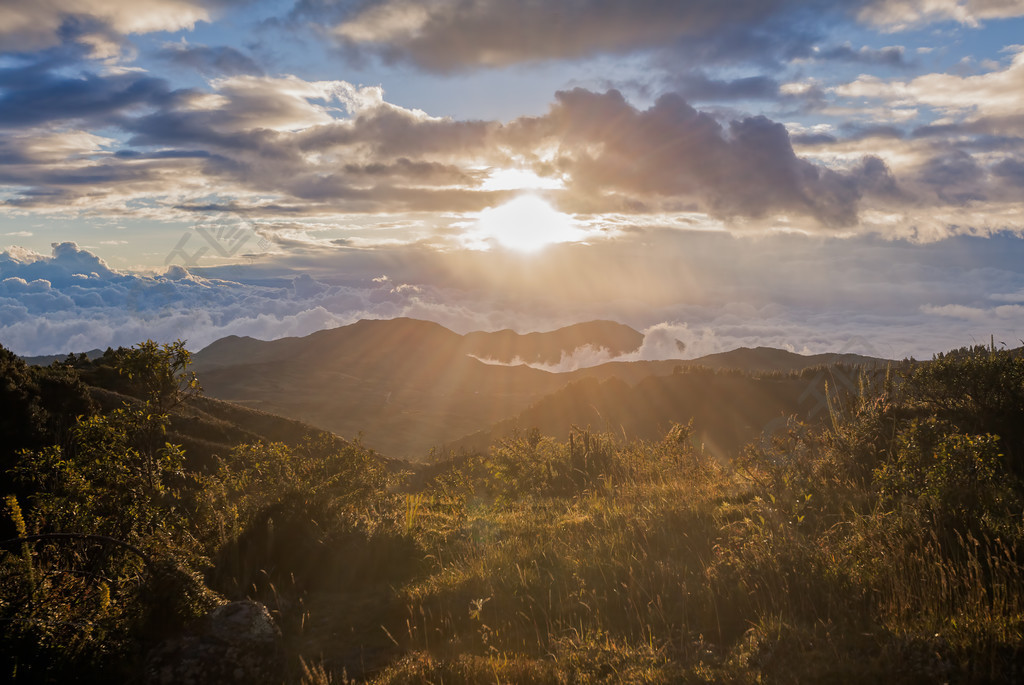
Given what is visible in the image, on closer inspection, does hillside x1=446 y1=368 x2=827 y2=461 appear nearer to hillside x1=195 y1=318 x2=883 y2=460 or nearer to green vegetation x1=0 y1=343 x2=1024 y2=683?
hillside x1=195 y1=318 x2=883 y2=460

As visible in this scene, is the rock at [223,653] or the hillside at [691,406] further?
the hillside at [691,406]

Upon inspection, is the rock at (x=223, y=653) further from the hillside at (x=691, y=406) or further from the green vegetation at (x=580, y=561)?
the hillside at (x=691, y=406)

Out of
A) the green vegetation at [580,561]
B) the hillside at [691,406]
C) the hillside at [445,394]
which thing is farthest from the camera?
the hillside at [445,394]

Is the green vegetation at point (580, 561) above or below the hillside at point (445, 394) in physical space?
above

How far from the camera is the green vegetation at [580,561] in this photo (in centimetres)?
417

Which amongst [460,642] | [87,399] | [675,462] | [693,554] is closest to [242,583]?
[460,642]

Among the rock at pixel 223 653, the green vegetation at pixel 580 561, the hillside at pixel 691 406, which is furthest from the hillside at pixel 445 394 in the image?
→ the rock at pixel 223 653

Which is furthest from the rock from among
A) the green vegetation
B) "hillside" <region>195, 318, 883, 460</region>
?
"hillside" <region>195, 318, 883, 460</region>

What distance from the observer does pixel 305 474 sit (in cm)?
888

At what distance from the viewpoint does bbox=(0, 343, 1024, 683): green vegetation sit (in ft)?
13.7

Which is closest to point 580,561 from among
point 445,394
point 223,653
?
point 223,653

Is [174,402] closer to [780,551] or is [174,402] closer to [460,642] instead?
[460,642]

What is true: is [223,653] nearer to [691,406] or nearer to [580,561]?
[580,561]

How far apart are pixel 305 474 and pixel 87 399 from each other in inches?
444
